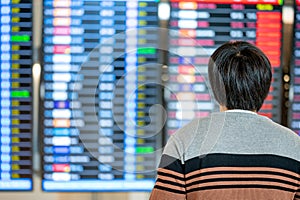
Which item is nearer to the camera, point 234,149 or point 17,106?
point 234,149

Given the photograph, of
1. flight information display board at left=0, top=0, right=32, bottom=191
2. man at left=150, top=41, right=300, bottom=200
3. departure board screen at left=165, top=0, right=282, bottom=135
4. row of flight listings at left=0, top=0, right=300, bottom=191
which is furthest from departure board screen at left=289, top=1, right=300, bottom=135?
flight information display board at left=0, top=0, right=32, bottom=191

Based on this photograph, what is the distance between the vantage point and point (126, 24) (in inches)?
77.2

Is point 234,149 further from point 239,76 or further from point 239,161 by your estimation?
point 239,76

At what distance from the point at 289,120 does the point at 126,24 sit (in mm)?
666

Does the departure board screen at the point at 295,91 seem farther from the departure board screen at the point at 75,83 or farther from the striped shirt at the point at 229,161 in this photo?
the striped shirt at the point at 229,161

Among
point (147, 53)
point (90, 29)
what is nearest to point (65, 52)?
point (90, 29)

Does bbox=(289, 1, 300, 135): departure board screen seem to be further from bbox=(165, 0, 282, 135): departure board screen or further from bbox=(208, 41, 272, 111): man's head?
bbox=(208, 41, 272, 111): man's head

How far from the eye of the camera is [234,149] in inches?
46.9

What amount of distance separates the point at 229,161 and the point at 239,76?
181mm

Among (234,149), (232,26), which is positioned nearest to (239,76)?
(234,149)

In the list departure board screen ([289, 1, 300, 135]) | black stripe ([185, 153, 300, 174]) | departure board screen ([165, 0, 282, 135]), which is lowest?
black stripe ([185, 153, 300, 174])

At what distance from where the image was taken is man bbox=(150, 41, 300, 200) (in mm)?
1175

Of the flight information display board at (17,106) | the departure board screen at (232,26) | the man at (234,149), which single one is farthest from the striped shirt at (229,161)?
the flight information display board at (17,106)

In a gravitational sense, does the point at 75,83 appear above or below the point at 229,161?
above
